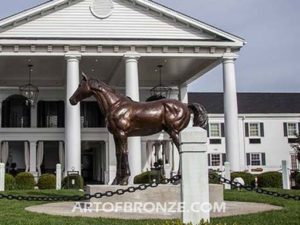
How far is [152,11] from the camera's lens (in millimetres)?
32938

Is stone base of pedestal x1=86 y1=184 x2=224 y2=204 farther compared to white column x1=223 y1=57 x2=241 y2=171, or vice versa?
white column x1=223 y1=57 x2=241 y2=171

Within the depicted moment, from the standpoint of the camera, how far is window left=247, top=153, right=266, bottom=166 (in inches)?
1976

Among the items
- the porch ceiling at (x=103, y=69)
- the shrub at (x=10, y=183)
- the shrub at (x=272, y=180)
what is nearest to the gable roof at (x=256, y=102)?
the porch ceiling at (x=103, y=69)

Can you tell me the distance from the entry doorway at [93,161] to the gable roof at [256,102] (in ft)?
43.9

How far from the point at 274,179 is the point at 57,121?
19.8 metres

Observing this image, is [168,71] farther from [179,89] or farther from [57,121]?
[57,121]

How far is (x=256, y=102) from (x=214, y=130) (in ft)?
22.0

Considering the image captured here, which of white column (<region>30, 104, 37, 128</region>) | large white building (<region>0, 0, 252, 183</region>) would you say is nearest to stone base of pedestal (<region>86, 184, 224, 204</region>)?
large white building (<region>0, 0, 252, 183</region>)

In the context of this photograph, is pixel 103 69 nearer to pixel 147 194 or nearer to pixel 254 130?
pixel 254 130

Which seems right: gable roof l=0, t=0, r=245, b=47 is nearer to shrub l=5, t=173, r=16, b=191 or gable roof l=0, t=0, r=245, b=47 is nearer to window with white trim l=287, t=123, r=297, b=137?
shrub l=5, t=173, r=16, b=191

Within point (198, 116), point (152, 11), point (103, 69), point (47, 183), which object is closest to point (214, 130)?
point (103, 69)

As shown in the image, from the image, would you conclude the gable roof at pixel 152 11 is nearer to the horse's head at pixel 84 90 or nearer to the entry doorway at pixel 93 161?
the entry doorway at pixel 93 161

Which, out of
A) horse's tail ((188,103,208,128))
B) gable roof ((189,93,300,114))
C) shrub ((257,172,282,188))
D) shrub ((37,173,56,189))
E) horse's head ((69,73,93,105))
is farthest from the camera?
gable roof ((189,93,300,114))

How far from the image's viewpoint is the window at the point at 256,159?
5019 cm
